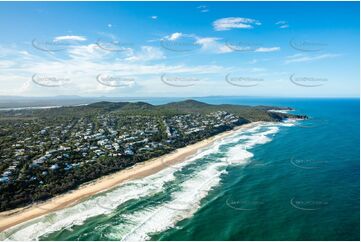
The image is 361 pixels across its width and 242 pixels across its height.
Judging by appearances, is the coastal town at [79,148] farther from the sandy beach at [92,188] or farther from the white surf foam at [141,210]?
the white surf foam at [141,210]

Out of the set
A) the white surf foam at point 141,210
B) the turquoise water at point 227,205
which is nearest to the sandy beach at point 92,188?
the white surf foam at point 141,210

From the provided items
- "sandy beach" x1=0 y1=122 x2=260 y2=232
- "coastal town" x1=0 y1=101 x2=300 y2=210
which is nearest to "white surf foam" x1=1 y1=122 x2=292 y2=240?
"sandy beach" x1=0 y1=122 x2=260 y2=232

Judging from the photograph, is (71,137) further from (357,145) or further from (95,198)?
(357,145)

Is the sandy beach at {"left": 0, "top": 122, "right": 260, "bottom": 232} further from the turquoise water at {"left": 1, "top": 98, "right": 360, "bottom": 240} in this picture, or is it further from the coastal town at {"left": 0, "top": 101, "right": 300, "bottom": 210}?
the turquoise water at {"left": 1, "top": 98, "right": 360, "bottom": 240}

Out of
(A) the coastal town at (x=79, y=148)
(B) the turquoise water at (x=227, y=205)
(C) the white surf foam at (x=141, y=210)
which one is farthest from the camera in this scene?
(A) the coastal town at (x=79, y=148)

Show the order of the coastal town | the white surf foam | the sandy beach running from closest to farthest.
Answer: the white surf foam → the sandy beach → the coastal town

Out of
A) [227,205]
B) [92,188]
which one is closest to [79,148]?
[92,188]

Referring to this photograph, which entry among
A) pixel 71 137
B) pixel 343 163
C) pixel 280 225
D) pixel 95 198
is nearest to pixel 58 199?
pixel 95 198
